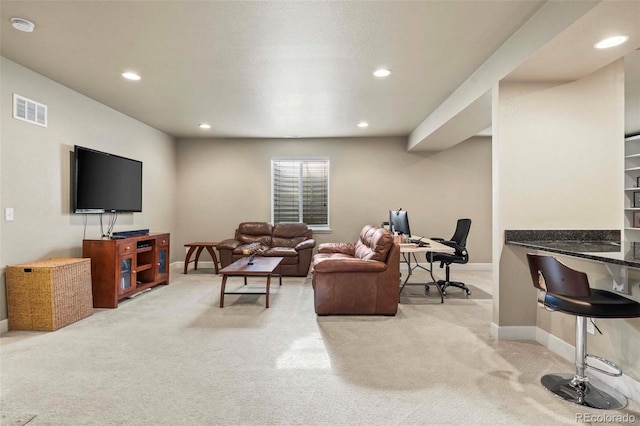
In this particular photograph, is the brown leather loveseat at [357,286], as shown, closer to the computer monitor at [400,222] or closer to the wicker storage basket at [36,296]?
the computer monitor at [400,222]

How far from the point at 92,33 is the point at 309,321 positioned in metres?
3.24

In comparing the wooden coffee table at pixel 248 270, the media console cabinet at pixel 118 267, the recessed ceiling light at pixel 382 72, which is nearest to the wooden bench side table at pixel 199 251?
the media console cabinet at pixel 118 267

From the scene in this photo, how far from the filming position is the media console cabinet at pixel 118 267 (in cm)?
395

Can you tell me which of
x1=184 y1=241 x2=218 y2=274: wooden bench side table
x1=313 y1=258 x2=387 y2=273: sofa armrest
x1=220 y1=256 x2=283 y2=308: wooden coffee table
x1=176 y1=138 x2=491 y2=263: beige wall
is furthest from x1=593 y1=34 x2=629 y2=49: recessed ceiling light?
x1=184 y1=241 x2=218 y2=274: wooden bench side table

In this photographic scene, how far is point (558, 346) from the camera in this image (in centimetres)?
273

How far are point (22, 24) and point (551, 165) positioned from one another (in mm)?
4489

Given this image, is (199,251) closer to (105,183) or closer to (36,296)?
(105,183)

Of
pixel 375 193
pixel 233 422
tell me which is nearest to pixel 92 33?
pixel 233 422

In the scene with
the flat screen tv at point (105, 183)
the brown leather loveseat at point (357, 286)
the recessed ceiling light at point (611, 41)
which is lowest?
the brown leather loveseat at point (357, 286)

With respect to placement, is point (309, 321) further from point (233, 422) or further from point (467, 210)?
point (467, 210)

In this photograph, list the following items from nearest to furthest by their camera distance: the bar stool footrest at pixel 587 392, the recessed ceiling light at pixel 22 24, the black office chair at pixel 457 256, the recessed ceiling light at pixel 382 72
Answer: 1. the bar stool footrest at pixel 587 392
2. the recessed ceiling light at pixel 22 24
3. the recessed ceiling light at pixel 382 72
4. the black office chair at pixel 457 256

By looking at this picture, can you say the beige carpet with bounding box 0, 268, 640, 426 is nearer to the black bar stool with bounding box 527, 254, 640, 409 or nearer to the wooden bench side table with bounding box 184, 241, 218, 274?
the black bar stool with bounding box 527, 254, 640, 409

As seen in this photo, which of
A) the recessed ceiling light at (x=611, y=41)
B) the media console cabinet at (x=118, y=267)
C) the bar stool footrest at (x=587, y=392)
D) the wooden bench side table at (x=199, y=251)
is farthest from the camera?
the wooden bench side table at (x=199, y=251)

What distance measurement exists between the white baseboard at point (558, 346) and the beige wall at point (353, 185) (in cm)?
380
